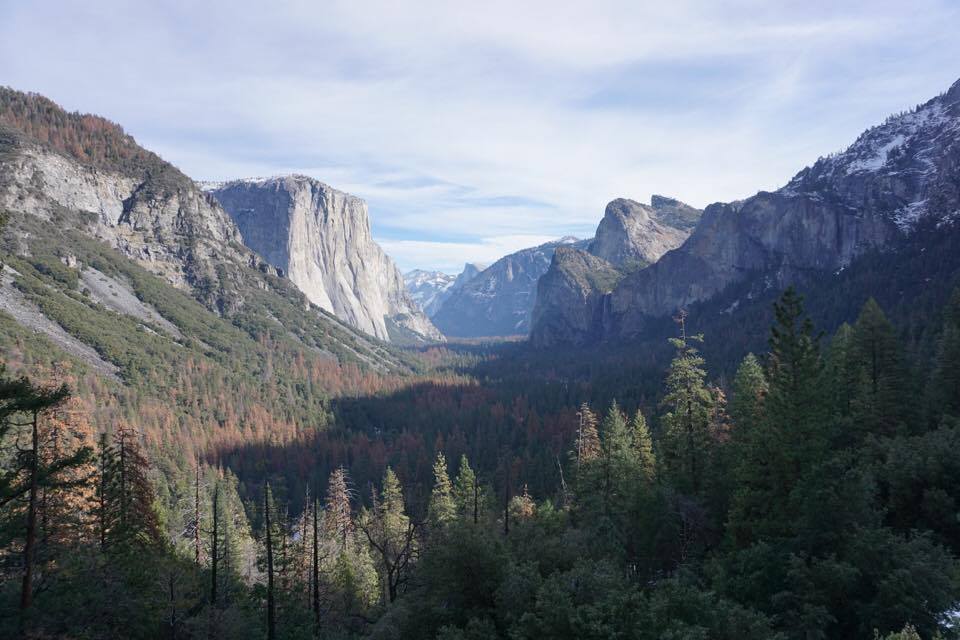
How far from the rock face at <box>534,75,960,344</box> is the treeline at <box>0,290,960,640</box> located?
131 m

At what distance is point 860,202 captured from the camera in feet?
496

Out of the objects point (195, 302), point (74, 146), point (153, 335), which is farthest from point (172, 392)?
point (74, 146)

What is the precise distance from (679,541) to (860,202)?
168166 millimetres

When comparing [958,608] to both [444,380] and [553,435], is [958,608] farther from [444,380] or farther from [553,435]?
[444,380]

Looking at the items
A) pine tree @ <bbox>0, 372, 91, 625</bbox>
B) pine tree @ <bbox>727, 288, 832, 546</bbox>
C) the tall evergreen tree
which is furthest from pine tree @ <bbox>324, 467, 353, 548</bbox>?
the tall evergreen tree

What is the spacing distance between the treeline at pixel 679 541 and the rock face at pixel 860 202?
430 feet

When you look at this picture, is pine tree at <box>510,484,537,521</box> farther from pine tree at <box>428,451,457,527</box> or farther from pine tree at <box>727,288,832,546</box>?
pine tree at <box>727,288,832,546</box>

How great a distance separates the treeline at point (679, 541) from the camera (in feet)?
43.9

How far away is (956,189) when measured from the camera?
120875mm

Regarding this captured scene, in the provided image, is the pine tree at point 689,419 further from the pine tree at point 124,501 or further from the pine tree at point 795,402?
the pine tree at point 124,501

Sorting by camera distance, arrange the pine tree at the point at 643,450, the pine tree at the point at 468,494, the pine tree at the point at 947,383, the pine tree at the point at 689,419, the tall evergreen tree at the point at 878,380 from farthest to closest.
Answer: the pine tree at the point at 468,494, the pine tree at the point at 643,450, the tall evergreen tree at the point at 878,380, the pine tree at the point at 947,383, the pine tree at the point at 689,419

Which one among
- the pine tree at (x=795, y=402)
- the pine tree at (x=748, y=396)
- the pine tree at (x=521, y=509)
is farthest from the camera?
the pine tree at (x=521, y=509)

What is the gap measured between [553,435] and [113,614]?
76467mm

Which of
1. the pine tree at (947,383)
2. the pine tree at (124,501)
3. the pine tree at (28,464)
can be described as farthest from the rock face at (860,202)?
the pine tree at (28,464)
